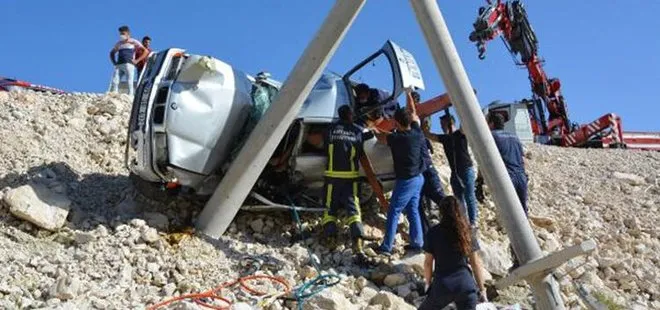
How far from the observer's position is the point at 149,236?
6.93 meters

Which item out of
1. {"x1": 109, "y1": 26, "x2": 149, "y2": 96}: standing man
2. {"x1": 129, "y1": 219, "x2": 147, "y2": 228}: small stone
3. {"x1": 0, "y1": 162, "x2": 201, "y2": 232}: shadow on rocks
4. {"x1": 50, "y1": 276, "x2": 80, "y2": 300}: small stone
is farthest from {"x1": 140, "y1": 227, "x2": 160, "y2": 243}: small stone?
{"x1": 109, "y1": 26, "x2": 149, "y2": 96}: standing man

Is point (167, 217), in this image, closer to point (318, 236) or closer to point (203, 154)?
point (203, 154)

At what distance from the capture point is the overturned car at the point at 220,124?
7.17m

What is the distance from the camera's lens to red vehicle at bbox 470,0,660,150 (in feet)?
58.7

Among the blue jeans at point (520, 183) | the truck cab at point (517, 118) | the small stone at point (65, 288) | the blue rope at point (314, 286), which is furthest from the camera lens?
the truck cab at point (517, 118)

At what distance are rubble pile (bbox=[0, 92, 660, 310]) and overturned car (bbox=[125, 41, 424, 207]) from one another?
461 millimetres

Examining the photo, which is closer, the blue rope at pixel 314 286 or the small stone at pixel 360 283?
the blue rope at pixel 314 286

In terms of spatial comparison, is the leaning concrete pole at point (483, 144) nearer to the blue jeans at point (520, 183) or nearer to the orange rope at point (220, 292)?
the blue jeans at point (520, 183)

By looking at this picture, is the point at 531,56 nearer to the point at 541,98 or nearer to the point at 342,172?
the point at 541,98

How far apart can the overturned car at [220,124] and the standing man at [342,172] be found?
0.29 m

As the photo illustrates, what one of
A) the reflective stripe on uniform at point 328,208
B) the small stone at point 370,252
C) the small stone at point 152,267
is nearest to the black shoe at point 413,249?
the small stone at point 370,252

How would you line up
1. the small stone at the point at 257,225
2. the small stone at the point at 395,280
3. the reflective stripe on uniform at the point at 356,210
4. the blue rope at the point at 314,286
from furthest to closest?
1. the small stone at the point at 257,225
2. the reflective stripe on uniform at the point at 356,210
3. the small stone at the point at 395,280
4. the blue rope at the point at 314,286

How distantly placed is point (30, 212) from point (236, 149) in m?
2.17

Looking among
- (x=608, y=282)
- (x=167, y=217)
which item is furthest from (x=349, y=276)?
(x=608, y=282)
